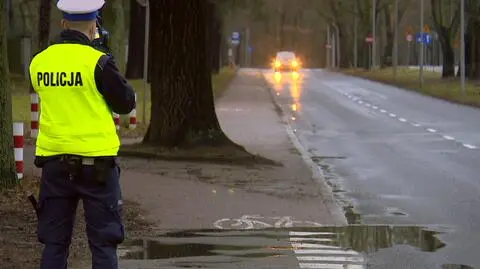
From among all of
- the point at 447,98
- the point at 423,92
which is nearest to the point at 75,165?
the point at 447,98

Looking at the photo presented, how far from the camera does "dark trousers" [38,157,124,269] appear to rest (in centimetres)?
528

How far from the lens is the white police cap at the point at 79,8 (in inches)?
207

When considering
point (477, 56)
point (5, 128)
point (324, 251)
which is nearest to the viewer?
point (324, 251)

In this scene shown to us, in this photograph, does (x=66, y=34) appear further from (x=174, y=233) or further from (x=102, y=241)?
(x=174, y=233)

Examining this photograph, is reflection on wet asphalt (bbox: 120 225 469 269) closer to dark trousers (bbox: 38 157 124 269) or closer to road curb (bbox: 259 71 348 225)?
road curb (bbox: 259 71 348 225)

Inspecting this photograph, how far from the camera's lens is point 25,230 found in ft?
29.1

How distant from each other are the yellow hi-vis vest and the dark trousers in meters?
0.12

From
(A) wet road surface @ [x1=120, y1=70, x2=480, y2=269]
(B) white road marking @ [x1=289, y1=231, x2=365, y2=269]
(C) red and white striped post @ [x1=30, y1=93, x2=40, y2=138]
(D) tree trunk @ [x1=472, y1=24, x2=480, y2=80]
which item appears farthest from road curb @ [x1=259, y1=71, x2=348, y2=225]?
(D) tree trunk @ [x1=472, y1=24, x2=480, y2=80]

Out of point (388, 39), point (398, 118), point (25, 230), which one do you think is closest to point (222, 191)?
point (25, 230)

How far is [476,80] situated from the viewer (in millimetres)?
50531

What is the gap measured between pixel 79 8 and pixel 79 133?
2.27ft

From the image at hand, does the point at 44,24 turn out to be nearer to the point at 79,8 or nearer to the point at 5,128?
the point at 5,128

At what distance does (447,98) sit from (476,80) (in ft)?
41.1

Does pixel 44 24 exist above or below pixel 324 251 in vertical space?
above
